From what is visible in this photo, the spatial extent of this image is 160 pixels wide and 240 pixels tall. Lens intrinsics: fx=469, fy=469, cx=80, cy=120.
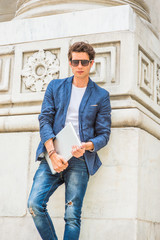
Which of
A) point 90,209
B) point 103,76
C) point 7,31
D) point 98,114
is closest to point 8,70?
point 7,31

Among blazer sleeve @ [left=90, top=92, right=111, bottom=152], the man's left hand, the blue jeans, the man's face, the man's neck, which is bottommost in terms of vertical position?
the blue jeans

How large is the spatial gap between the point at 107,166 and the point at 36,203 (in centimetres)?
104

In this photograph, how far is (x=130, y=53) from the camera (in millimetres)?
5285

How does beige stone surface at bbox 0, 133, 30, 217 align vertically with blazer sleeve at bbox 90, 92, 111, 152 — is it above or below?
below

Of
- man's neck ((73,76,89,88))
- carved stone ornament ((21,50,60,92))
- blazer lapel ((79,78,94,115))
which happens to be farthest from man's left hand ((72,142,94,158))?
carved stone ornament ((21,50,60,92))

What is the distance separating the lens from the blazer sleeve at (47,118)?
4555mm

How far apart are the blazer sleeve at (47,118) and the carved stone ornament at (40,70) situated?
783 mm

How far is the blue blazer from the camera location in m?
4.62

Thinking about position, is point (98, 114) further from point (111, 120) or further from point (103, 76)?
point (103, 76)

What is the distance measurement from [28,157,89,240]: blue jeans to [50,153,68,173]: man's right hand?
0.15 metres

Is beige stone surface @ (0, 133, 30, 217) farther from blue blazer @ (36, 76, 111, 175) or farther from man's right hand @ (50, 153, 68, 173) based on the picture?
man's right hand @ (50, 153, 68, 173)

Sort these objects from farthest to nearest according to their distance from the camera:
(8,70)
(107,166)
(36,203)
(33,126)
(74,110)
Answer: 1. (8,70)
2. (33,126)
3. (107,166)
4. (74,110)
5. (36,203)

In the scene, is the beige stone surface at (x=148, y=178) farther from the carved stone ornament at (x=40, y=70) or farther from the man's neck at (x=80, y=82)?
the carved stone ornament at (x=40, y=70)

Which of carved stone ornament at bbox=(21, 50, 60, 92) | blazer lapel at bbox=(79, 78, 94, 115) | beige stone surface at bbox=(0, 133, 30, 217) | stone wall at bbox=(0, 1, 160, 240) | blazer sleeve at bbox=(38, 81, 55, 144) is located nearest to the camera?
blazer sleeve at bbox=(38, 81, 55, 144)
